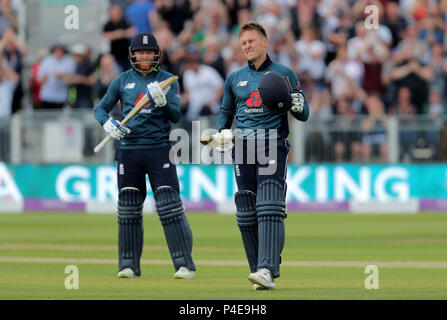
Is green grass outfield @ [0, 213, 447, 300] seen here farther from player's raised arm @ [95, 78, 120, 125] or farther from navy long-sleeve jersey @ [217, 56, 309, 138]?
player's raised arm @ [95, 78, 120, 125]

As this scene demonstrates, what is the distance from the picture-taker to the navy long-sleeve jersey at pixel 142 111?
1237 cm

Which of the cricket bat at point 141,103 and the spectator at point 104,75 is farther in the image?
the spectator at point 104,75

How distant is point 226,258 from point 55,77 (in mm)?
11600

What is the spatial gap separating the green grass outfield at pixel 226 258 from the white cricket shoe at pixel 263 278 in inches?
4.7

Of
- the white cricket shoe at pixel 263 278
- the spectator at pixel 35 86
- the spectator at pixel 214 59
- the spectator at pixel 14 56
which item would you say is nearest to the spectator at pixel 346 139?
the spectator at pixel 214 59

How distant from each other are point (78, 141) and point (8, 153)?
1.68 metres

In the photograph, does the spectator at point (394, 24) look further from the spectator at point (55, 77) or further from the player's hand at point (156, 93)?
the player's hand at point (156, 93)

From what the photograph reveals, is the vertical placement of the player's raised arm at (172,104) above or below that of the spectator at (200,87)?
below

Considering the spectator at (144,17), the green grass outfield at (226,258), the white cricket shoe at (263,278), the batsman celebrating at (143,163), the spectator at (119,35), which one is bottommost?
the green grass outfield at (226,258)

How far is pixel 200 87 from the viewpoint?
2519cm

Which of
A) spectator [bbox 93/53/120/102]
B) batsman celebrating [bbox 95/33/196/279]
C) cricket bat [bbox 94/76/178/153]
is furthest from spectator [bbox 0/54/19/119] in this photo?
cricket bat [bbox 94/76/178/153]

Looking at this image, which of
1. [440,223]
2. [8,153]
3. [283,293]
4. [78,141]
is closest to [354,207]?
[440,223]

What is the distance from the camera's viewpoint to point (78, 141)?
→ 971 inches
